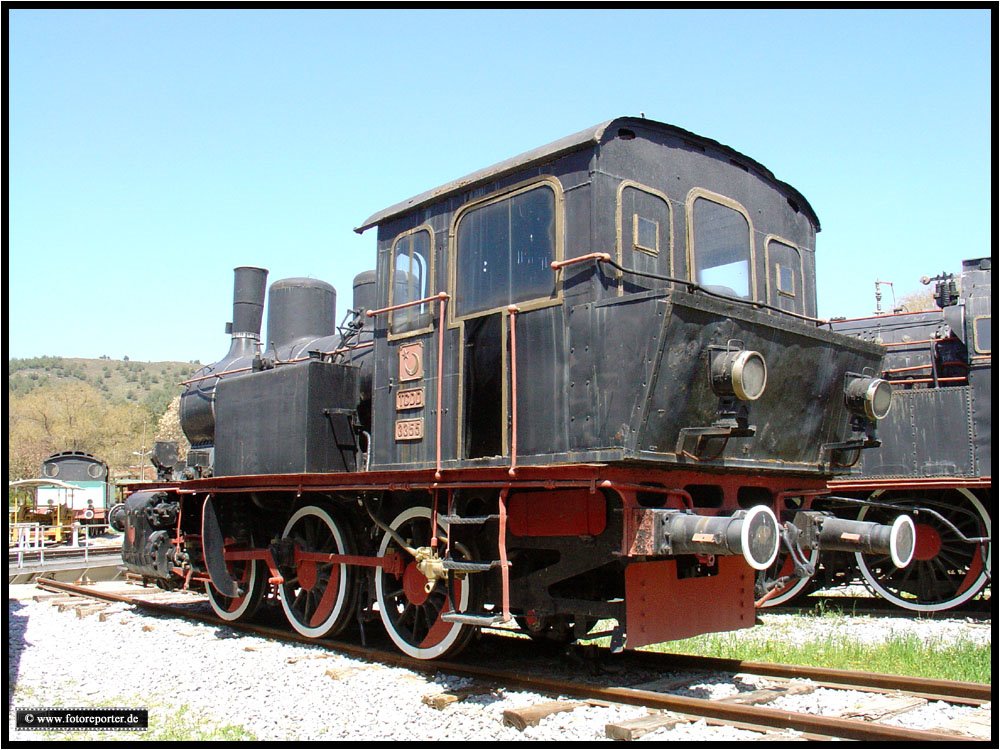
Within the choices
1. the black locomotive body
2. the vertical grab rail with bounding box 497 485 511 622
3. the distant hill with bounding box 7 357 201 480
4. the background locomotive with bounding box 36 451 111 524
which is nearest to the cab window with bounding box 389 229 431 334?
the vertical grab rail with bounding box 497 485 511 622

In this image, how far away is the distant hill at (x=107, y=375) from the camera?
322 ft

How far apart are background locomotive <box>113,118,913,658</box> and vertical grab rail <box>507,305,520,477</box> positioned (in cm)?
3

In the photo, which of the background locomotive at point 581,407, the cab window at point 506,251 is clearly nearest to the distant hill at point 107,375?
the background locomotive at point 581,407

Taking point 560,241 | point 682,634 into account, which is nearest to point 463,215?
point 560,241

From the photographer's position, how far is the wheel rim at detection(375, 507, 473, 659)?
691 centimetres

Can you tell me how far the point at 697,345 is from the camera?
5.80 meters

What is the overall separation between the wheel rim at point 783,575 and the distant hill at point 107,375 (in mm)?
87262

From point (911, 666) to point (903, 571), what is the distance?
464cm

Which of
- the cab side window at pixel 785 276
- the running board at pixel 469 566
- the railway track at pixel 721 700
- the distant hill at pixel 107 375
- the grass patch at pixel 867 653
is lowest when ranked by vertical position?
the grass patch at pixel 867 653

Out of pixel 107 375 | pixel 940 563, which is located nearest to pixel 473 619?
pixel 940 563

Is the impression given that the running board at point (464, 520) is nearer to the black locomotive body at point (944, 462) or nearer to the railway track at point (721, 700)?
the railway track at point (721, 700)

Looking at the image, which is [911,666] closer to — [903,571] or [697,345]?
[697,345]

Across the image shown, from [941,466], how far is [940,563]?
1.20 metres

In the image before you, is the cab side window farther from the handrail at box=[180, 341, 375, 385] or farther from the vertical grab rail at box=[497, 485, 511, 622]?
the handrail at box=[180, 341, 375, 385]
